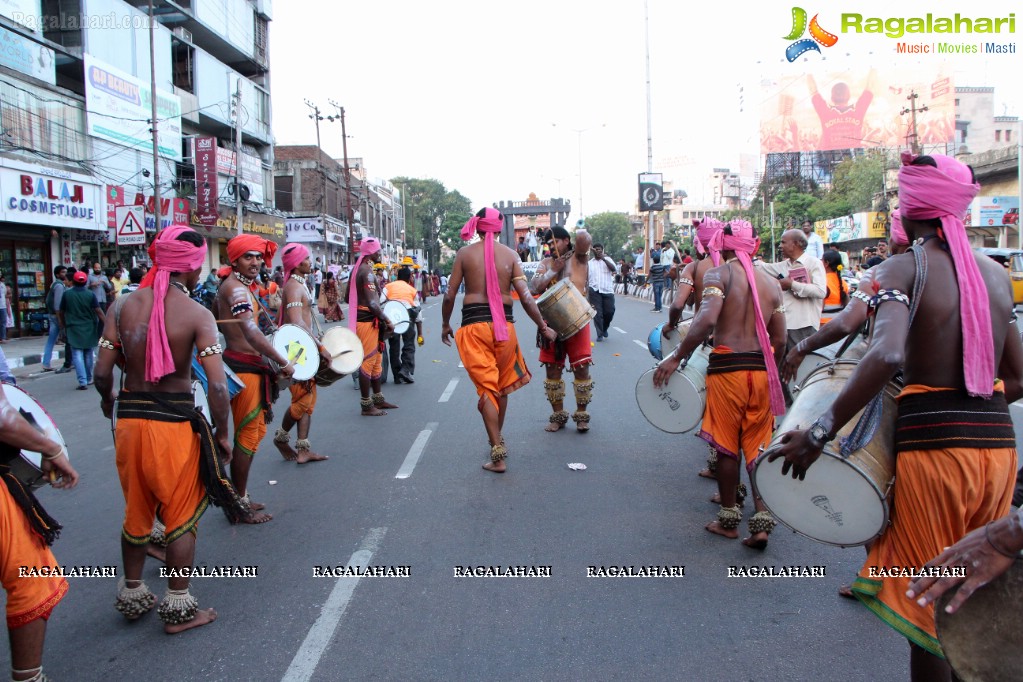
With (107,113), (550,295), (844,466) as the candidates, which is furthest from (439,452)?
(107,113)

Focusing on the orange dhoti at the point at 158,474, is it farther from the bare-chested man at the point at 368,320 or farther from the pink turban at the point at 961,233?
the bare-chested man at the point at 368,320

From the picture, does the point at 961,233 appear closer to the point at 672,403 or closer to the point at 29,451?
the point at 672,403

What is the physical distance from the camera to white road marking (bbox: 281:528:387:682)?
3264mm

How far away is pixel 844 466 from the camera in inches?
99.9

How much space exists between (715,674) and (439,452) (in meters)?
4.16

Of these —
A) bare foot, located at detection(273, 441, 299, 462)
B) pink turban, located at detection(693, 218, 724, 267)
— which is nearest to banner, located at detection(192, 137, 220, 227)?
bare foot, located at detection(273, 441, 299, 462)

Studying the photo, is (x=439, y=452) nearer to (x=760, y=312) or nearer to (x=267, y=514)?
(x=267, y=514)

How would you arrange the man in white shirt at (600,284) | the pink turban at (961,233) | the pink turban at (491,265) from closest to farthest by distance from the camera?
the pink turban at (961,233) < the pink turban at (491,265) < the man in white shirt at (600,284)

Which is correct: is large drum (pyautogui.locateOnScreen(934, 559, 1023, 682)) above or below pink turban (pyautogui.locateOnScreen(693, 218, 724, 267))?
below

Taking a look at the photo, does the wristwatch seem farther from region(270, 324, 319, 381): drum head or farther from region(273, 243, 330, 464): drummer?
region(273, 243, 330, 464): drummer

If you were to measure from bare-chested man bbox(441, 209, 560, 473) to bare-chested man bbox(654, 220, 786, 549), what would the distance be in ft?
6.47

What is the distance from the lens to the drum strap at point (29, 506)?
2.84m

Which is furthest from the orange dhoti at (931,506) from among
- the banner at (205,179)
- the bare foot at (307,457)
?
the banner at (205,179)

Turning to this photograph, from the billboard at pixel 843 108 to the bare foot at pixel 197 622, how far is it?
2244 inches
